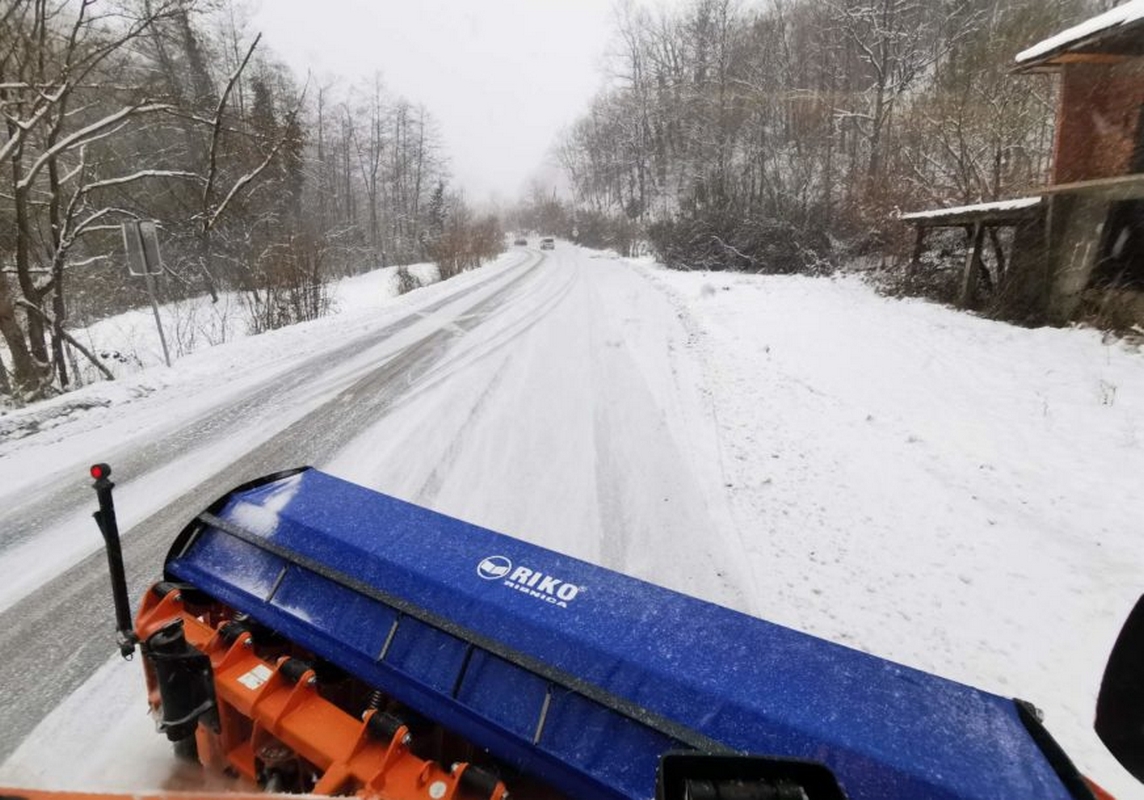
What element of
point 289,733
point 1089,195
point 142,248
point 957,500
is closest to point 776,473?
point 957,500

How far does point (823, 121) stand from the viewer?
29391 mm

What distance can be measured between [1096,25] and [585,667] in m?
12.5

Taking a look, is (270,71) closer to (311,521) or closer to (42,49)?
(42,49)

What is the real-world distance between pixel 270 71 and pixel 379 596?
1818 inches

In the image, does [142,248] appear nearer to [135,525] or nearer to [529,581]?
[135,525]

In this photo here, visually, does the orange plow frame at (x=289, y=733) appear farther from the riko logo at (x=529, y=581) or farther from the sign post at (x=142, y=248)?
the sign post at (x=142, y=248)

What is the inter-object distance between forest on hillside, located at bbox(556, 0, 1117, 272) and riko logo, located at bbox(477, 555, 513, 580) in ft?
60.8

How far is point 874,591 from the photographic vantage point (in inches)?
147

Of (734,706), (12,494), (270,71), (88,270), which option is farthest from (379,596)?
(270,71)

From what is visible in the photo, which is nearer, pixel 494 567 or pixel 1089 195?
pixel 494 567

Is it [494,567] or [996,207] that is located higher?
[996,207]

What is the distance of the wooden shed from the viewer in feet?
28.9

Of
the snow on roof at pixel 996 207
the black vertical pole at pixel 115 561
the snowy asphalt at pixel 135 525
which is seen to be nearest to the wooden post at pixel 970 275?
the snow on roof at pixel 996 207

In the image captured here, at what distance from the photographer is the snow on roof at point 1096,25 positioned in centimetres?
819
